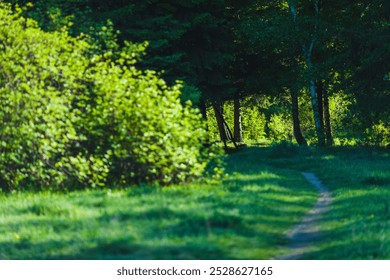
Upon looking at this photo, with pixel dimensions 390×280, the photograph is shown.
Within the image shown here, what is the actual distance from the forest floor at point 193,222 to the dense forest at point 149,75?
119 centimetres

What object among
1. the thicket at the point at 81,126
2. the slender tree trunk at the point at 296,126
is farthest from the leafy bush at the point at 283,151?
the thicket at the point at 81,126

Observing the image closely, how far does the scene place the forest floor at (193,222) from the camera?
8.95 meters

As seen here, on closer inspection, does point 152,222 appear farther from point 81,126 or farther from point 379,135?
point 379,135

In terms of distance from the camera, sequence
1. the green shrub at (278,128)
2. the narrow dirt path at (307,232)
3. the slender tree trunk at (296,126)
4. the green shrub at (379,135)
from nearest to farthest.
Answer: the narrow dirt path at (307,232) → the green shrub at (379,135) → the slender tree trunk at (296,126) → the green shrub at (278,128)

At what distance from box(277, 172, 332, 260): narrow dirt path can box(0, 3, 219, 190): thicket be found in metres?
3.03

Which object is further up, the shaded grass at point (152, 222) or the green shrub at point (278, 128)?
the green shrub at point (278, 128)

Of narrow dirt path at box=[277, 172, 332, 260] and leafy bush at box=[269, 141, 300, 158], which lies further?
leafy bush at box=[269, 141, 300, 158]

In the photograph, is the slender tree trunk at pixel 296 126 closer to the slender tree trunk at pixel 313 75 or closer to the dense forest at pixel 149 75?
the dense forest at pixel 149 75

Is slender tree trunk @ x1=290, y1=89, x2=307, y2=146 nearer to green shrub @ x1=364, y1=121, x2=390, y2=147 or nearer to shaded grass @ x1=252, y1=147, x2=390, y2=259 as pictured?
green shrub @ x1=364, y1=121, x2=390, y2=147

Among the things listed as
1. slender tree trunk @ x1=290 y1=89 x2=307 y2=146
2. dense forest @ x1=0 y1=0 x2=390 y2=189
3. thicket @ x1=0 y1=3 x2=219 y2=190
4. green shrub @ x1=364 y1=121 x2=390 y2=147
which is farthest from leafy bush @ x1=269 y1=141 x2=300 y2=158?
thicket @ x1=0 y1=3 x2=219 y2=190

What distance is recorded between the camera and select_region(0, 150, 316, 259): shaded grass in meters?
8.91

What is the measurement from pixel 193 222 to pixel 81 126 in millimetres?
6556

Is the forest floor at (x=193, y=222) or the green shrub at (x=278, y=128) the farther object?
the green shrub at (x=278, y=128)
